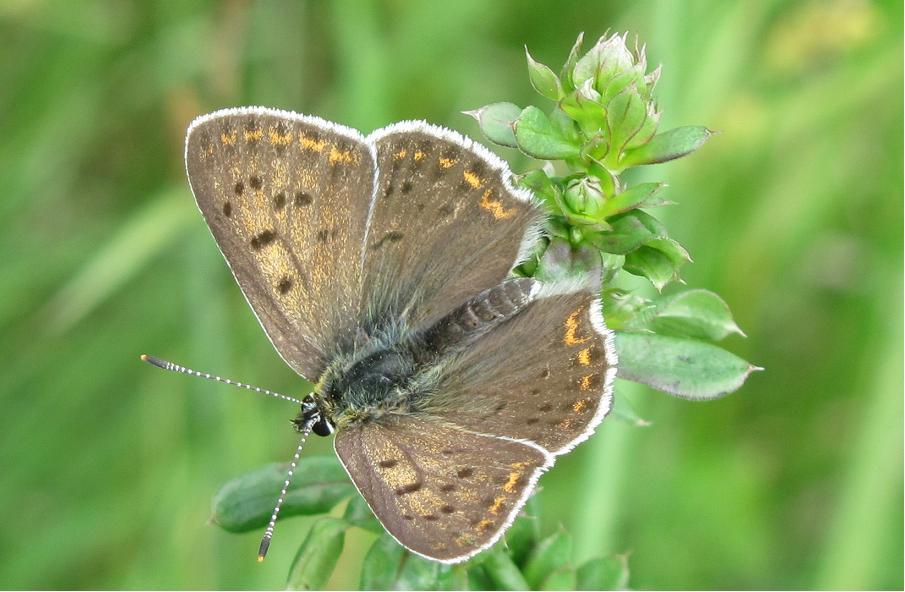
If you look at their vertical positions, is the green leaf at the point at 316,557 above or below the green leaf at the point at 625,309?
below

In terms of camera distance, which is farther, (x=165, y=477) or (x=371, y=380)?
(x=165, y=477)

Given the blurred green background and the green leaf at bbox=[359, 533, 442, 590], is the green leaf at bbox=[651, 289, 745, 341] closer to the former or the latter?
the green leaf at bbox=[359, 533, 442, 590]

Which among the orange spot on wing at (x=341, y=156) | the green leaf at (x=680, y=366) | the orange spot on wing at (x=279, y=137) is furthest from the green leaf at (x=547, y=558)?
the orange spot on wing at (x=279, y=137)

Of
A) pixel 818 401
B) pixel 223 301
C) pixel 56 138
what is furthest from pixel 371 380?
pixel 56 138

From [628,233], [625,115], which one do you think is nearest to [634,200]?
[628,233]

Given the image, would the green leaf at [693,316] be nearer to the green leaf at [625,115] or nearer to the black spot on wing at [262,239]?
the green leaf at [625,115]

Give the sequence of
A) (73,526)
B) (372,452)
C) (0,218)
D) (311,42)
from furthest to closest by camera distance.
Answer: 1. (311,42)
2. (0,218)
3. (73,526)
4. (372,452)

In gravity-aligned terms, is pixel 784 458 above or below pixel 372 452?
below

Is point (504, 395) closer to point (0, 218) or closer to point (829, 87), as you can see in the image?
point (829, 87)
